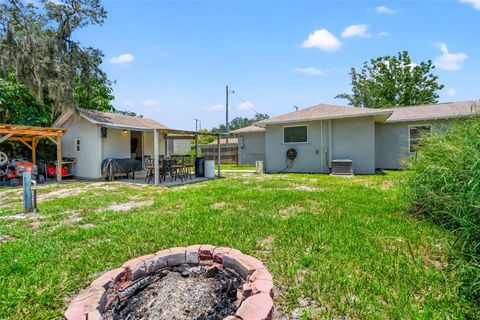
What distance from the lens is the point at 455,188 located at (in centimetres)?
310

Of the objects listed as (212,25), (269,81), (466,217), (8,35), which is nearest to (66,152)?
(8,35)

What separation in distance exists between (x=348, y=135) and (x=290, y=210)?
850 centimetres

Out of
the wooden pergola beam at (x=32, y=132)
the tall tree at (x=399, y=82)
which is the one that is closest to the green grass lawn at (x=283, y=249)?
the wooden pergola beam at (x=32, y=132)

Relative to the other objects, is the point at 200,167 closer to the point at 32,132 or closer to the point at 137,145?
the point at 137,145

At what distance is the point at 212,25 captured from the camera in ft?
37.7

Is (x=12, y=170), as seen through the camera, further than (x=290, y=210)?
Yes

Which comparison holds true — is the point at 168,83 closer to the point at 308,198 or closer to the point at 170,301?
the point at 308,198

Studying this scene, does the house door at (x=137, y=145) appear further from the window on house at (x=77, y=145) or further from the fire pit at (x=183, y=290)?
the fire pit at (x=183, y=290)

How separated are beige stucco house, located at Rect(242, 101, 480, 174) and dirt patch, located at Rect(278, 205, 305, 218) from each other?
25.6ft

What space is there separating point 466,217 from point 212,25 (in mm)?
11682

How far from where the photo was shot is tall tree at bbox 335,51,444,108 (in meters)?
26.4

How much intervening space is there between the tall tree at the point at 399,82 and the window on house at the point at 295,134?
58.8 ft

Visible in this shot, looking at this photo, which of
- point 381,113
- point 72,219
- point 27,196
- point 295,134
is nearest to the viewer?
A: point 72,219

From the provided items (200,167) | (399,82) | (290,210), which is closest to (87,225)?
(290,210)
